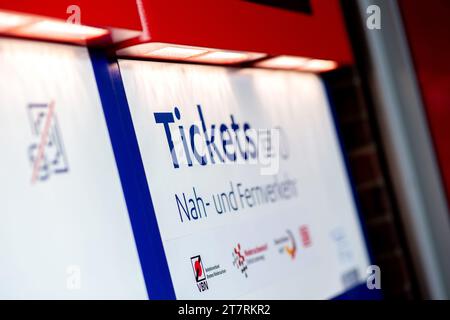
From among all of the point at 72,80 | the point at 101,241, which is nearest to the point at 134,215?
the point at 101,241

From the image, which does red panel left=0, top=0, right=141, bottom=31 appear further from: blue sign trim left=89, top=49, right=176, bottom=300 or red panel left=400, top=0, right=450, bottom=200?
red panel left=400, top=0, right=450, bottom=200

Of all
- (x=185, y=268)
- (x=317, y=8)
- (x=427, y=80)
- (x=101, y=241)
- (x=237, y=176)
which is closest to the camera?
(x=101, y=241)

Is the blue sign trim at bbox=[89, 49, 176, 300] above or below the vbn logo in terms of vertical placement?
above

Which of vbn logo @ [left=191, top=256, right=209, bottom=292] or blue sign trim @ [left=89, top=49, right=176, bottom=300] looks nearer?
blue sign trim @ [left=89, top=49, right=176, bottom=300]

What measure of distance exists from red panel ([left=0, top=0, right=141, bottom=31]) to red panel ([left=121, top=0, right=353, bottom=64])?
54mm

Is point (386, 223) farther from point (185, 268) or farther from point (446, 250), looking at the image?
point (185, 268)

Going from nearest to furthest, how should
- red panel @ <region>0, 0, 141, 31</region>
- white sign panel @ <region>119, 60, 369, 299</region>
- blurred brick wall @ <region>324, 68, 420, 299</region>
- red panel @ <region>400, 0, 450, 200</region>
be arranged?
red panel @ <region>0, 0, 141, 31</region> < white sign panel @ <region>119, 60, 369, 299</region> < red panel @ <region>400, 0, 450, 200</region> < blurred brick wall @ <region>324, 68, 420, 299</region>

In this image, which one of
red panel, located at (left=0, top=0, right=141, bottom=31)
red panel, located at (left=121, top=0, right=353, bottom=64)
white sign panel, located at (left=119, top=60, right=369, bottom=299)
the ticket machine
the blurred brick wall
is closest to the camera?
red panel, located at (left=0, top=0, right=141, bottom=31)

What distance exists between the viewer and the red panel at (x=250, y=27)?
2115mm

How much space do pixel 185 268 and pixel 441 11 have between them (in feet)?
6.51

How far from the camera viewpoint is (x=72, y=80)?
6.70 feet

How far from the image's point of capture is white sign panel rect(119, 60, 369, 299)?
2.29 metres

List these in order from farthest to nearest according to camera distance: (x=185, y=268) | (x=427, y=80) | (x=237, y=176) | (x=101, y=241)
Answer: (x=427, y=80) < (x=237, y=176) < (x=185, y=268) < (x=101, y=241)

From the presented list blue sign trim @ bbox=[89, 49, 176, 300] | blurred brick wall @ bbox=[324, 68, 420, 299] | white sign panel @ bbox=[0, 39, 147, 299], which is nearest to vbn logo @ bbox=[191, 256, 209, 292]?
blue sign trim @ bbox=[89, 49, 176, 300]
